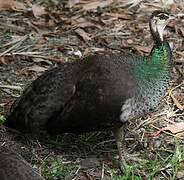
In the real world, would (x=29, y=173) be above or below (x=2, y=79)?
above

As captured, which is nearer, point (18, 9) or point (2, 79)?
point (2, 79)

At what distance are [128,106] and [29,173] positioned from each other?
92 centimetres

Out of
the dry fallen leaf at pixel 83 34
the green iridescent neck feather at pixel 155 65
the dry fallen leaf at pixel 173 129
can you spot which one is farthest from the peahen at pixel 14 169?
the dry fallen leaf at pixel 83 34

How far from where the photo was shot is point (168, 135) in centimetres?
507

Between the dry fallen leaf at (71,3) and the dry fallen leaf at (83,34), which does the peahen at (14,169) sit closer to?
the dry fallen leaf at (83,34)

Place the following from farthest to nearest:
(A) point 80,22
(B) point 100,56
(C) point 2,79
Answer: (A) point 80,22 < (C) point 2,79 < (B) point 100,56

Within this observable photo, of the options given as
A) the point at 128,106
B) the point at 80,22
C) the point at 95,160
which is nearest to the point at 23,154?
the point at 95,160

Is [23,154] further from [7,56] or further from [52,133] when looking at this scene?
[7,56]

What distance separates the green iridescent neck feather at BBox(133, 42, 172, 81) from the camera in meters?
4.71

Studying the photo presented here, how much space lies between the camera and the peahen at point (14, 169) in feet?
12.7

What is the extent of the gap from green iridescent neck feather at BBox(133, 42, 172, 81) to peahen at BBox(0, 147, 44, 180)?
3.61 feet

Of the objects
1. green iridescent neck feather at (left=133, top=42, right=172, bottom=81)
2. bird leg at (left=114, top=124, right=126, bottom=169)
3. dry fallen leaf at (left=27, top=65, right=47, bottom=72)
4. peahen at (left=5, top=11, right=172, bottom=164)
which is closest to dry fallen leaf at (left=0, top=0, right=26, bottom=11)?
dry fallen leaf at (left=27, top=65, right=47, bottom=72)

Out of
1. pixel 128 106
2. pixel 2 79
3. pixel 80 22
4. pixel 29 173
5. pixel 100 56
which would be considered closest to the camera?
pixel 29 173

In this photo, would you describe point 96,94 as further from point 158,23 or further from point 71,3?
point 71,3
